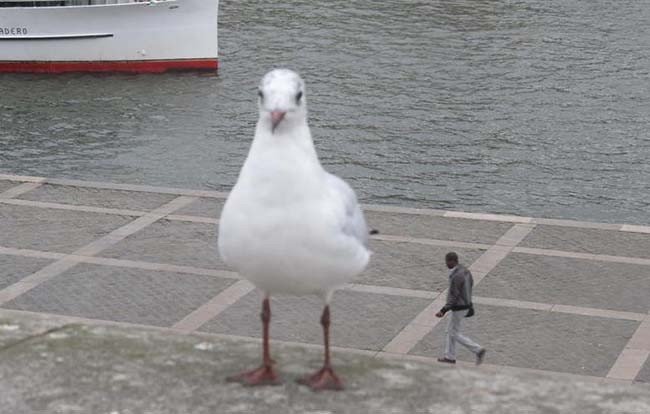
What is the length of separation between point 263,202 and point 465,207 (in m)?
18.1

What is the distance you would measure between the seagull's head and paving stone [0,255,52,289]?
34.5 feet

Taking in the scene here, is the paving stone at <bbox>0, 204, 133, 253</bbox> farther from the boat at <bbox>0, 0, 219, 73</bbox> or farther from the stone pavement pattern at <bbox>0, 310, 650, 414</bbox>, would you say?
the boat at <bbox>0, 0, 219, 73</bbox>

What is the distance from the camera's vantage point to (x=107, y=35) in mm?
39031

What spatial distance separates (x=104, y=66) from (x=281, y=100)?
34.0 metres

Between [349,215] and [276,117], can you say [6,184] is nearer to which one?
[349,215]

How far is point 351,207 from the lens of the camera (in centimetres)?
635

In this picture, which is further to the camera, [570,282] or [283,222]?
[570,282]

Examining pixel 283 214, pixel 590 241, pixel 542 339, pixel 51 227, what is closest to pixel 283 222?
pixel 283 214

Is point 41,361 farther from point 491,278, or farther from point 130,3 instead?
point 130,3

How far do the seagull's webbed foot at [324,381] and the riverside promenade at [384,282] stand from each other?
5.69 metres

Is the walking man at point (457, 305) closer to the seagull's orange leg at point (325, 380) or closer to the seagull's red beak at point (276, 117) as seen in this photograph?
the seagull's orange leg at point (325, 380)

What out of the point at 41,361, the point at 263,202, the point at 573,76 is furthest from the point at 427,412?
the point at 573,76

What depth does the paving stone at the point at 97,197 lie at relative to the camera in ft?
65.0

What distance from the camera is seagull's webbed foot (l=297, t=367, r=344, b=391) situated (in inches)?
231
